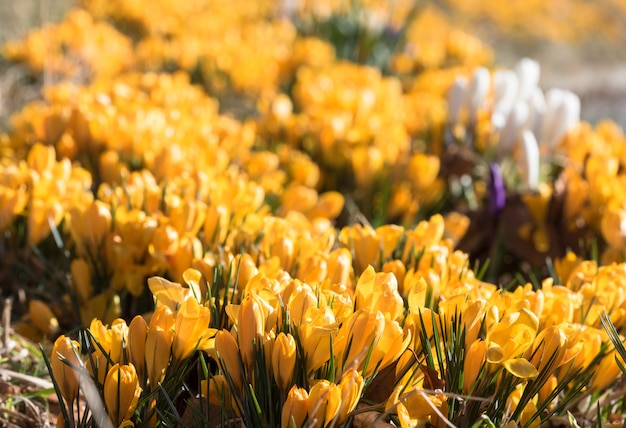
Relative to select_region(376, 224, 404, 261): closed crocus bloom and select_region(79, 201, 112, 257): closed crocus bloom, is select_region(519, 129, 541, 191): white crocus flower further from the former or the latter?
select_region(79, 201, 112, 257): closed crocus bloom

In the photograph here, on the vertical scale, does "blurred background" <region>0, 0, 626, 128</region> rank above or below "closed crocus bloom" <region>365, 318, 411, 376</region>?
below

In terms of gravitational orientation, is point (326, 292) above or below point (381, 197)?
above

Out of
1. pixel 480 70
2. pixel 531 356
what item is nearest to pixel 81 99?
pixel 480 70

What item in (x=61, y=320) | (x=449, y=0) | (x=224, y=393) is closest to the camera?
(x=224, y=393)

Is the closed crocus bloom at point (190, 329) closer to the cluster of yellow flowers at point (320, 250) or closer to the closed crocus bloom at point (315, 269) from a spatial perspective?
the cluster of yellow flowers at point (320, 250)

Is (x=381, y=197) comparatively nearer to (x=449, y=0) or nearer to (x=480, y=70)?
(x=480, y=70)

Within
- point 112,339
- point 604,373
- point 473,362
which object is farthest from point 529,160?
point 112,339

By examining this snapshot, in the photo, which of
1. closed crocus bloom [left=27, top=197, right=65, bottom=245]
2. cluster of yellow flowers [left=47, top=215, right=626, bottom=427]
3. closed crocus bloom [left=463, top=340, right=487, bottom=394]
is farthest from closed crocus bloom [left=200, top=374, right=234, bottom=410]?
closed crocus bloom [left=27, top=197, right=65, bottom=245]
